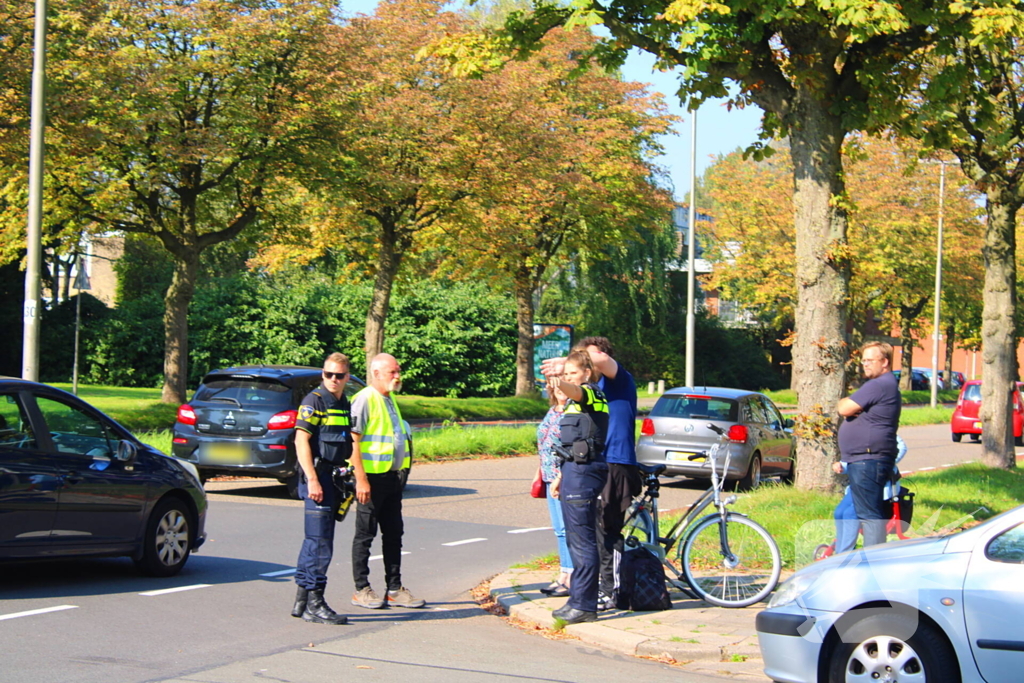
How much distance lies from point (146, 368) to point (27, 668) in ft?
109

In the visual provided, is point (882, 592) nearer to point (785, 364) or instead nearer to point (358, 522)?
point (358, 522)

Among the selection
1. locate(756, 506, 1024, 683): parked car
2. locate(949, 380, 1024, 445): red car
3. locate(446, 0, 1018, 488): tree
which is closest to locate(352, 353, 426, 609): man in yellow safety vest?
locate(756, 506, 1024, 683): parked car

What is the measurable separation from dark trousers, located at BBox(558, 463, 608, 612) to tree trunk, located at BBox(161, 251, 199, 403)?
18990 millimetres

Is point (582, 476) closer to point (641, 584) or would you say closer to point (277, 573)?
point (641, 584)

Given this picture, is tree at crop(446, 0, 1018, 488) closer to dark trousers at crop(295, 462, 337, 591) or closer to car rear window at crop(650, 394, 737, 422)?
car rear window at crop(650, 394, 737, 422)

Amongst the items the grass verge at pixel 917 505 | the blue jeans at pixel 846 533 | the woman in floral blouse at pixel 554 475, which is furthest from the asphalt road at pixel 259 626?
the blue jeans at pixel 846 533

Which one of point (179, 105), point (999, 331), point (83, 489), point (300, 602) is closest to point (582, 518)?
point (300, 602)

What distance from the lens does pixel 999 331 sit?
57.8 ft

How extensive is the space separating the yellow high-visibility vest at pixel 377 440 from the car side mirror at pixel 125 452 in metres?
2.01

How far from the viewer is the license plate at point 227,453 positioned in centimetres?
1333

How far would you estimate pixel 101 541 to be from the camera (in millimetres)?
8055

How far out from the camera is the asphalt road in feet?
19.8

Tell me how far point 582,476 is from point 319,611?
1.95 meters

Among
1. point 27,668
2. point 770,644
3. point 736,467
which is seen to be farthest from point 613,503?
point 736,467
